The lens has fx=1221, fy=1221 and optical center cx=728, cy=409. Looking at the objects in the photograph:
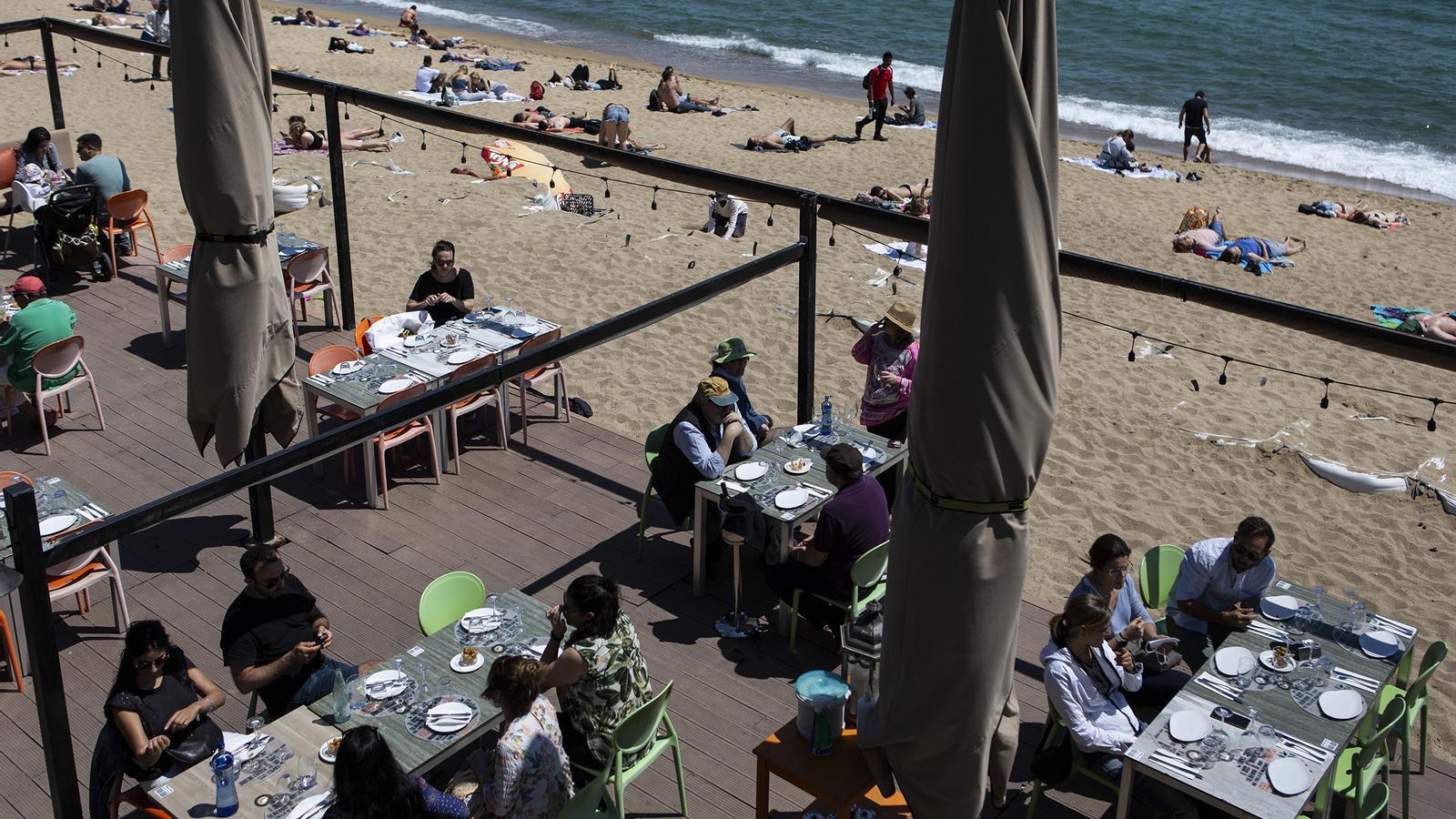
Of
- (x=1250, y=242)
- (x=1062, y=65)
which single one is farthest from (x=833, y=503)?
(x=1062, y=65)

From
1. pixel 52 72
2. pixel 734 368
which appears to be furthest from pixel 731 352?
pixel 52 72

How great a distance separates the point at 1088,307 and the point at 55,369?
10000 millimetres

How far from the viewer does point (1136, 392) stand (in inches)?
443

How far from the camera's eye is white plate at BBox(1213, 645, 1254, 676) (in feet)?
18.5

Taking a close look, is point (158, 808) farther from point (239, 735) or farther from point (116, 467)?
point (116, 467)

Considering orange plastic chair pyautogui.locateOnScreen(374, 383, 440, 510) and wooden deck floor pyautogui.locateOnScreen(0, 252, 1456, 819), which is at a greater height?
orange plastic chair pyautogui.locateOnScreen(374, 383, 440, 510)

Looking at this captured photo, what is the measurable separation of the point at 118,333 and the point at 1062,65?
2990cm

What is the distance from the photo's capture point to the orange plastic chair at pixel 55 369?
8438 millimetres

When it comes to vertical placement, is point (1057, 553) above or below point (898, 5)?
below

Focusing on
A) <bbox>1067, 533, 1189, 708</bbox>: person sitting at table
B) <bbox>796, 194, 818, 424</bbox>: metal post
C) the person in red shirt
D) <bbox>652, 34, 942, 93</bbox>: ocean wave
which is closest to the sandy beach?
the person in red shirt

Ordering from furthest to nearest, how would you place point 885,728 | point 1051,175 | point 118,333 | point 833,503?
1. point 118,333
2. point 833,503
3. point 885,728
4. point 1051,175

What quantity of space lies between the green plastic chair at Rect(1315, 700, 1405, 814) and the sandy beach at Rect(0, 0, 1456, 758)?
1331mm

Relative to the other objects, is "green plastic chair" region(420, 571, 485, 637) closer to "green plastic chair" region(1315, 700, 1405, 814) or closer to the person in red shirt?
"green plastic chair" region(1315, 700, 1405, 814)

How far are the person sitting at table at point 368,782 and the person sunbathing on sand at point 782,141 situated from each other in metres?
17.6
